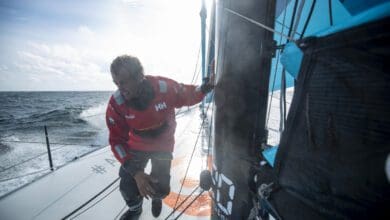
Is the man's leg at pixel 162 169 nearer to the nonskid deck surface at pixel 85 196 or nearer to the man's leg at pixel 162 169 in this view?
the man's leg at pixel 162 169

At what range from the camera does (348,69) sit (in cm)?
52

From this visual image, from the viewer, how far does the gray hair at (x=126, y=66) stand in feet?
Result: 4.81

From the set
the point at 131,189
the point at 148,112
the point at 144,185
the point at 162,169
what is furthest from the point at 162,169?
the point at 148,112

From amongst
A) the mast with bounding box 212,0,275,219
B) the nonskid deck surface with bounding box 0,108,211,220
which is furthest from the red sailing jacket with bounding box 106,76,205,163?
the mast with bounding box 212,0,275,219

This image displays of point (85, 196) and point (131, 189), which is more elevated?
point (131, 189)

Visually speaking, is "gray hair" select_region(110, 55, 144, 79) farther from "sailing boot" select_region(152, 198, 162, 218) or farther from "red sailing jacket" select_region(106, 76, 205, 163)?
"sailing boot" select_region(152, 198, 162, 218)

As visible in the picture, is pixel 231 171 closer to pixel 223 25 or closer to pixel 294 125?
pixel 294 125

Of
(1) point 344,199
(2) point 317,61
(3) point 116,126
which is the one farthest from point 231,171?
(3) point 116,126

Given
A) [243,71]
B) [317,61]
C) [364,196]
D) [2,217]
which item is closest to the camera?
[364,196]

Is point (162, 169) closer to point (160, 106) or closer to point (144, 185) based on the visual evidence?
point (144, 185)

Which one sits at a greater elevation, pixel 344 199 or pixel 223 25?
pixel 223 25

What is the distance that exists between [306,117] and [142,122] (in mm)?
1376

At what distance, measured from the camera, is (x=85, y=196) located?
247 cm

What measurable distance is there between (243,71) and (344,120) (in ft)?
1.59
